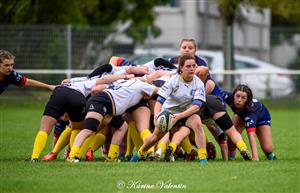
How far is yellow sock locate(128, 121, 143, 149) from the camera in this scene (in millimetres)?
12188

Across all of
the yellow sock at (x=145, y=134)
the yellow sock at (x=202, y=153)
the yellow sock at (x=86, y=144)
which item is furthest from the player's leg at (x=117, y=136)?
the yellow sock at (x=202, y=153)

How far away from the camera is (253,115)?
1202cm

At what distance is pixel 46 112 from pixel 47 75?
568 inches

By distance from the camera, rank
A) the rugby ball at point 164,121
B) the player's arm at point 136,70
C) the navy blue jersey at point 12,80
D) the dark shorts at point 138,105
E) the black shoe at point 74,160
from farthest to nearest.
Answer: the player's arm at point 136,70, the navy blue jersey at point 12,80, the dark shorts at point 138,105, the black shoe at point 74,160, the rugby ball at point 164,121

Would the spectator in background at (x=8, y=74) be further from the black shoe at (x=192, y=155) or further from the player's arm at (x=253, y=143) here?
the player's arm at (x=253, y=143)

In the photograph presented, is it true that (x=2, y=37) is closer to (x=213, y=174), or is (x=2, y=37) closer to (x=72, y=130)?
(x=72, y=130)

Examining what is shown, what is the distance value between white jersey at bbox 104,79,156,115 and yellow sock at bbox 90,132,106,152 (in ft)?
1.89

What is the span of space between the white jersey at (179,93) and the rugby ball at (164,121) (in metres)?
0.37

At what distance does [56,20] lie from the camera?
29609mm

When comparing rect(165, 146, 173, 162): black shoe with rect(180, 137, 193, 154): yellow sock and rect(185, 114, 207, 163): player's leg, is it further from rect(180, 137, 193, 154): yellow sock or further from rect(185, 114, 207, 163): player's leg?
rect(180, 137, 193, 154): yellow sock

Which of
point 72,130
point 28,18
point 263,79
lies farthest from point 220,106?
Answer: point 28,18

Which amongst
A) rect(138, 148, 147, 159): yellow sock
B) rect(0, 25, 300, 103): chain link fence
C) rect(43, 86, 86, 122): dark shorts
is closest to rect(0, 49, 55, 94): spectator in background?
rect(43, 86, 86, 122): dark shorts

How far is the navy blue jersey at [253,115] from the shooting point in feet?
39.2

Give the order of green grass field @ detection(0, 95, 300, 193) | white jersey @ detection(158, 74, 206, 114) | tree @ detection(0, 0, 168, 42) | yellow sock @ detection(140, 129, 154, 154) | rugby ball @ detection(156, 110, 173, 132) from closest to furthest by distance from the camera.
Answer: green grass field @ detection(0, 95, 300, 193), rugby ball @ detection(156, 110, 173, 132), white jersey @ detection(158, 74, 206, 114), yellow sock @ detection(140, 129, 154, 154), tree @ detection(0, 0, 168, 42)
